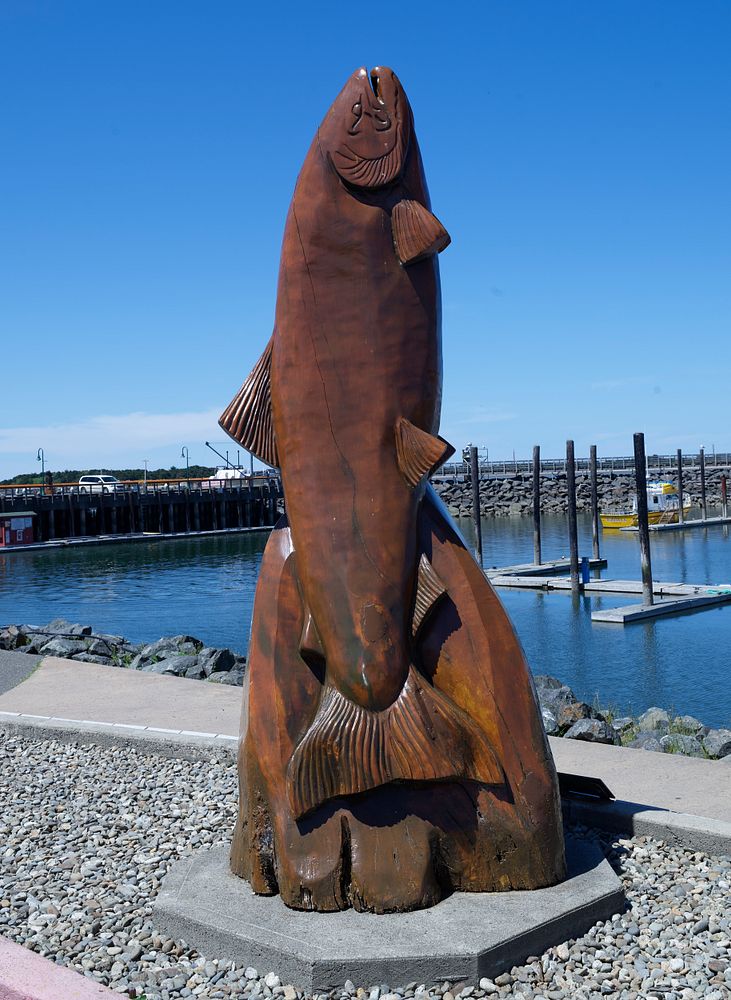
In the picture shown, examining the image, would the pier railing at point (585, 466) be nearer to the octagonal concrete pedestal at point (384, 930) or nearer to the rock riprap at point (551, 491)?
the rock riprap at point (551, 491)

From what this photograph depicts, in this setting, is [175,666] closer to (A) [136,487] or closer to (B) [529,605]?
(B) [529,605]

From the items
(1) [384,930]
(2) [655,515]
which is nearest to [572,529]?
(2) [655,515]

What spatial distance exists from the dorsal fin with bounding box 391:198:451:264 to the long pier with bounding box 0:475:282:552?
46566 mm

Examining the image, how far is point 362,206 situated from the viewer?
185 inches

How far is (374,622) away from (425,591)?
0.30 m

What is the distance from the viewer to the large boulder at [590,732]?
28.6 feet

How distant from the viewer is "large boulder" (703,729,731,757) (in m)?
9.60

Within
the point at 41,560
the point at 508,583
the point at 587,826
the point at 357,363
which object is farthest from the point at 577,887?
the point at 41,560

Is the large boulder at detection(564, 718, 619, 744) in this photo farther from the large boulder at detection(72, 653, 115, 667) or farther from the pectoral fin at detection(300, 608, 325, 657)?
the large boulder at detection(72, 653, 115, 667)

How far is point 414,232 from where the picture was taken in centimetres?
464

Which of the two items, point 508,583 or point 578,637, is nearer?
point 578,637

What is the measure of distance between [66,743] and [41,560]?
37640 millimetres

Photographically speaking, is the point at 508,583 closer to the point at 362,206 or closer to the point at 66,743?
the point at 66,743

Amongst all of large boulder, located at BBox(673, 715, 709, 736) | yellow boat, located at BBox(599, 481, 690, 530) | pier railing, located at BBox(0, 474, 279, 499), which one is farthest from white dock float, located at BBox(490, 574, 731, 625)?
pier railing, located at BBox(0, 474, 279, 499)
